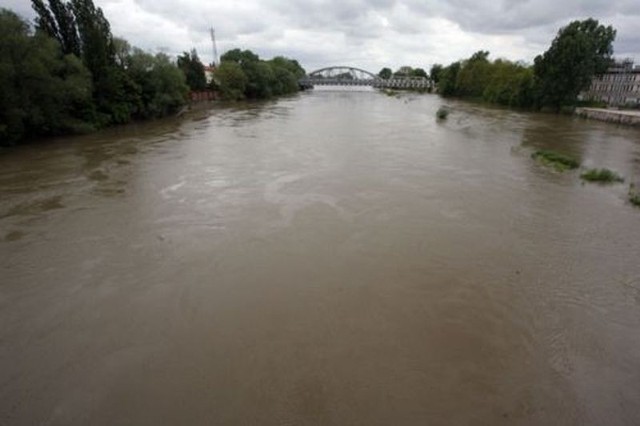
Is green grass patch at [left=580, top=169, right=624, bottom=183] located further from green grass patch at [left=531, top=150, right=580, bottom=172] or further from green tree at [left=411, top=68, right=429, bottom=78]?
green tree at [left=411, top=68, right=429, bottom=78]

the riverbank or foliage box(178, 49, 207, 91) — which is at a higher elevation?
foliage box(178, 49, 207, 91)

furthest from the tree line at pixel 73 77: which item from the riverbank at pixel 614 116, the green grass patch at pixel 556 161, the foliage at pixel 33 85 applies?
the riverbank at pixel 614 116

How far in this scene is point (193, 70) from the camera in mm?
49344

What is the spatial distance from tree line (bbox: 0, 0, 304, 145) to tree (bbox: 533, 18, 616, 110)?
131 ft

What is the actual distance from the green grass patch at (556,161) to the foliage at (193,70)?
139ft

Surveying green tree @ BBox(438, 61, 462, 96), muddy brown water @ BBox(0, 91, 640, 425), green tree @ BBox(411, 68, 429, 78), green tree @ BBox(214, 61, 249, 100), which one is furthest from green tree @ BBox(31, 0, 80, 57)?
green tree @ BBox(411, 68, 429, 78)

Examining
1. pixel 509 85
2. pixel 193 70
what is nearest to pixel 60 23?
pixel 193 70

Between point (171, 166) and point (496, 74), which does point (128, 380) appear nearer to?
point (171, 166)

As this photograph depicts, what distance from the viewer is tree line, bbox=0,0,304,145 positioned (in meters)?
19.3

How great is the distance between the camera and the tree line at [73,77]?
63.3ft

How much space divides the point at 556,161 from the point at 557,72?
32.0 m

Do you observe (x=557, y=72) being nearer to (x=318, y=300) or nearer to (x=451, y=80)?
(x=451, y=80)

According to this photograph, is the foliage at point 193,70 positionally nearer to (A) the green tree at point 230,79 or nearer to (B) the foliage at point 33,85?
(A) the green tree at point 230,79

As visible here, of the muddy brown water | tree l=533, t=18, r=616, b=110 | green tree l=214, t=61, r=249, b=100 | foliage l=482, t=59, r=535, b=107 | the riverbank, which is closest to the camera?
the muddy brown water
